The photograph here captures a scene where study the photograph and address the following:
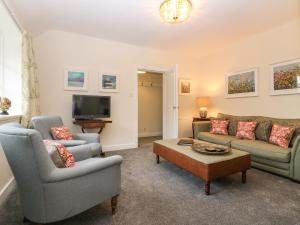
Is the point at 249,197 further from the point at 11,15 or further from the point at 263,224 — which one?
the point at 11,15

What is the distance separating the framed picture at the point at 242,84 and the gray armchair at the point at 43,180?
3760mm

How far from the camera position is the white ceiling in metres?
2.60

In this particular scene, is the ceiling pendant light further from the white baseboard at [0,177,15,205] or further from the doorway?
the doorway

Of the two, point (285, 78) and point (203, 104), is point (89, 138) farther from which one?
point (285, 78)

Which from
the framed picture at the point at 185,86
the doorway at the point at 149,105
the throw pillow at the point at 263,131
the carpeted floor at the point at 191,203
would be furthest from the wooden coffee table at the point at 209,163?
the doorway at the point at 149,105

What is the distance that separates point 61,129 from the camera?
2.84 metres

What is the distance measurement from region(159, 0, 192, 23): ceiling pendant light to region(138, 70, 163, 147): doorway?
3527mm

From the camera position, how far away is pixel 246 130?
11.2 ft

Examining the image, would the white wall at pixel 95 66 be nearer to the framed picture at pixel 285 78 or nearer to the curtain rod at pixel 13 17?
the curtain rod at pixel 13 17

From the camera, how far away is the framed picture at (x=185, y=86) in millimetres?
5156

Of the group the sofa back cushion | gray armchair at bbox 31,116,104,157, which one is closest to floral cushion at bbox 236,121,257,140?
the sofa back cushion

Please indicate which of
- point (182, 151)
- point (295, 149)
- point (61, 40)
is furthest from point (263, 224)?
point (61, 40)

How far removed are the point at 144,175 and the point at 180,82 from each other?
3.25m

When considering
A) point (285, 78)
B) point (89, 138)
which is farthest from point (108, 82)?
point (285, 78)
